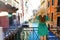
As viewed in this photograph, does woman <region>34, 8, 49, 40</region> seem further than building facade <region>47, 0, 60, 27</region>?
No

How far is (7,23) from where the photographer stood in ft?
9.00

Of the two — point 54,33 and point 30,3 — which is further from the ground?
point 30,3

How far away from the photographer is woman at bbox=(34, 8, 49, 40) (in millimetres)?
2463

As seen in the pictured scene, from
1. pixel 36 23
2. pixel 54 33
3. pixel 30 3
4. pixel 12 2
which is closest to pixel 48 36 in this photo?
pixel 54 33

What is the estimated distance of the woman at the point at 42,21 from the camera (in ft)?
8.08

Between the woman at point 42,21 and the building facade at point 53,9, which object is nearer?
the woman at point 42,21

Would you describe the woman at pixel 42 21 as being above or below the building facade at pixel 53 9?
below

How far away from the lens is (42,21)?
2.49 metres

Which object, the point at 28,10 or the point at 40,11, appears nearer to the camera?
the point at 40,11

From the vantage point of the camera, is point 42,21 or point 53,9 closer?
point 42,21

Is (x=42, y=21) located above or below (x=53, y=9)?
below

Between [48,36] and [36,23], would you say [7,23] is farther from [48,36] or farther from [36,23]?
[48,36]

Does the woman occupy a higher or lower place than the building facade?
lower

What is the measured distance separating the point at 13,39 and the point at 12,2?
71 cm
